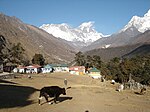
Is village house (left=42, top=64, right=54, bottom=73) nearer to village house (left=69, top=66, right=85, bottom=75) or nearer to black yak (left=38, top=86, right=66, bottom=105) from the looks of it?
village house (left=69, top=66, right=85, bottom=75)

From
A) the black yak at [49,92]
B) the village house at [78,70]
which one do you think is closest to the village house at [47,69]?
the village house at [78,70]

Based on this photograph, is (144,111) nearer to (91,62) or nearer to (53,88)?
(53,88)

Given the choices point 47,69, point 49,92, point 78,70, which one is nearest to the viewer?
point 49,92

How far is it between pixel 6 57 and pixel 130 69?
60.0 metres

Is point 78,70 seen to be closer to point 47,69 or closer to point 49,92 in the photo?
point 47,69

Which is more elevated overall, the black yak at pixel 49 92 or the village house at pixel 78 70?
the village house at pixel 78 70

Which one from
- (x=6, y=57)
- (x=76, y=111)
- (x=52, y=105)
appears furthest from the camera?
(x=6, y=57)

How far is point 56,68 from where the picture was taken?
152500 mm

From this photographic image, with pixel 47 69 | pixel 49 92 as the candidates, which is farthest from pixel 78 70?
pixel 49 92

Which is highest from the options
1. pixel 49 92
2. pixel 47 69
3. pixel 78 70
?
pixel 47 69

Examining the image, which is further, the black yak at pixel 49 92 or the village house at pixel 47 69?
the village house at pixel 47 69

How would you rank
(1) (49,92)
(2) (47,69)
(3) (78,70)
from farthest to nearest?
(2) (47,69) < (3) (78,70) < (1) (49,92)

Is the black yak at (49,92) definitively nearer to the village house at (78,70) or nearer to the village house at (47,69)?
the village house at (78,70)

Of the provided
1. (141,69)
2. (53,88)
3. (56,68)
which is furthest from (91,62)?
(53,88)
